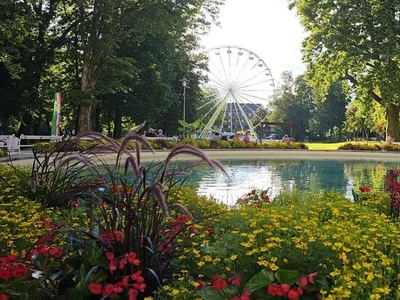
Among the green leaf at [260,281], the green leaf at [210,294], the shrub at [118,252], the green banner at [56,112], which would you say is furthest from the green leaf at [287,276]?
the green banner at [56,112]

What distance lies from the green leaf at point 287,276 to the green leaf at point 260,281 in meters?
0.04

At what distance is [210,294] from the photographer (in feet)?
6.71

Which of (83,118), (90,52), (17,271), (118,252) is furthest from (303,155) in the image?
(17,271)

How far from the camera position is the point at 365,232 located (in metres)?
2.82

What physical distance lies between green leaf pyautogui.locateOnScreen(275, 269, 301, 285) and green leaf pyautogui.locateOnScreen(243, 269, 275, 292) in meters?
0.04

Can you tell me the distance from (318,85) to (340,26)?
4.30m

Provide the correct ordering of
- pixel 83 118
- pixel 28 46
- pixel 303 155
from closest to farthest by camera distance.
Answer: pixel 83 118, pixel 303 155, pixel 28 46

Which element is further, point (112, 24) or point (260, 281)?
point (112, 24)

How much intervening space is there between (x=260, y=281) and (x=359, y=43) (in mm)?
24193

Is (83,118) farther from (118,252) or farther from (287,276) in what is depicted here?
(287,276)

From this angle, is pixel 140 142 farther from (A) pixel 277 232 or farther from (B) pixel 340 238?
(B) pixel 340 238

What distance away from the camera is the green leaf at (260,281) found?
2053 millimetres

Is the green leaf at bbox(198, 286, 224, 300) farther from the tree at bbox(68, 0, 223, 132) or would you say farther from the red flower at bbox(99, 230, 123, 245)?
the tree at bbox(68, 0, 223, 132)

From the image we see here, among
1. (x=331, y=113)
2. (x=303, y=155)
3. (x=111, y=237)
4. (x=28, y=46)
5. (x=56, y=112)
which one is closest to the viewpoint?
(x=111, y=237)
